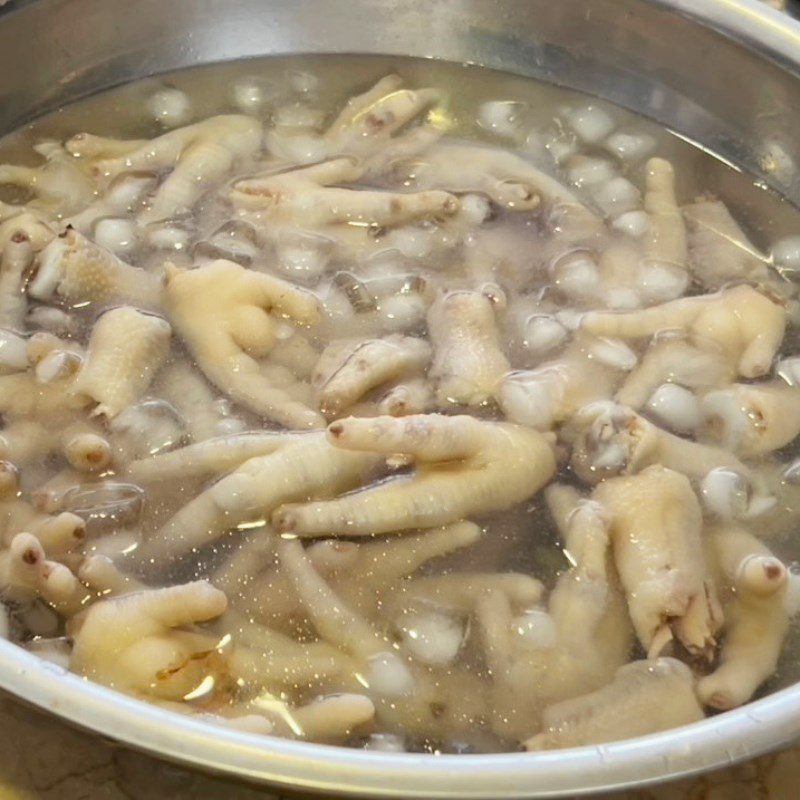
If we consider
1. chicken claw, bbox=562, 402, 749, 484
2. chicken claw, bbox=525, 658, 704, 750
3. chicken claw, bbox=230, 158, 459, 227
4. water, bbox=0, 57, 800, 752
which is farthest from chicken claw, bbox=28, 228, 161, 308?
chicken claw, bbox=525, 658, 704, 750

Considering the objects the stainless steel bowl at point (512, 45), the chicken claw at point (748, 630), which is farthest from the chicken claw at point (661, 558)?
the stainless steel bowl at point (512, 45)

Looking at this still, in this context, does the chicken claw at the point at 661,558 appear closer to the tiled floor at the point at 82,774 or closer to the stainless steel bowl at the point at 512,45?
the tiled floor at the point at 82,774

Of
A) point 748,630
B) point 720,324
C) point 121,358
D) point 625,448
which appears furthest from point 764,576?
point 121,358

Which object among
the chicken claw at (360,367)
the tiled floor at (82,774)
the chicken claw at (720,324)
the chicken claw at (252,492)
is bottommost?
the tiled floor at (82,774)

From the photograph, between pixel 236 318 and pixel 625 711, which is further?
pixel 236 318

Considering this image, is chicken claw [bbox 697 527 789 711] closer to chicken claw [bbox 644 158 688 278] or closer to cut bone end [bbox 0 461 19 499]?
chicken claw [bbox 644 158 688 278]

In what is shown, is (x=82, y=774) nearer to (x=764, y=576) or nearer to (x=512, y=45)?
(x=764, y=576)

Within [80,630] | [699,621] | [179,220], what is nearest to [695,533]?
[699,621]
